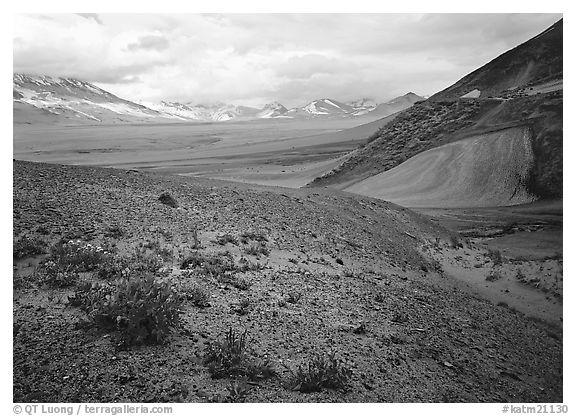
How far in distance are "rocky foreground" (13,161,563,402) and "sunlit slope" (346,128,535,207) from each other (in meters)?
14.0

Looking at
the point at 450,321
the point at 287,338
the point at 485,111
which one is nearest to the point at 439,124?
the point at 485,111

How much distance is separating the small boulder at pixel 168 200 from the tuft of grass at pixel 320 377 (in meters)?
6.72

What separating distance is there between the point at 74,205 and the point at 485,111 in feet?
106

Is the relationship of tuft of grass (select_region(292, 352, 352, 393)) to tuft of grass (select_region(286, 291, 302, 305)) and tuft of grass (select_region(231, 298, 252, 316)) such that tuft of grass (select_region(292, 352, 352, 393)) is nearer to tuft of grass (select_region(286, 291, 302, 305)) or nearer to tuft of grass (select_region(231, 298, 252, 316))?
tuft of grass (select_region(231, 298, 252, 316))

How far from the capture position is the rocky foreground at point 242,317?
444 centimetres

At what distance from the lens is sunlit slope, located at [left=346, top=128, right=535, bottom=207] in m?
23.5

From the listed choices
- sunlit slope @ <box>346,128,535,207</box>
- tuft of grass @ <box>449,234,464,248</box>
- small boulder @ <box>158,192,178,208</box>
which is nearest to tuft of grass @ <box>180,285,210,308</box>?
small boulder @ <box>158,192,178,208</box>

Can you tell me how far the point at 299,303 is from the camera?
259 inches

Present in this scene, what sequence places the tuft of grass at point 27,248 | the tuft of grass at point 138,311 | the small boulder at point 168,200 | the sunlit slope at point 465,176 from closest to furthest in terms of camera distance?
the tuft of grass at point 138,311, the tuft of grass at point 27,248, the small boulder at point 168,200, the sunlit slope at point 465,176

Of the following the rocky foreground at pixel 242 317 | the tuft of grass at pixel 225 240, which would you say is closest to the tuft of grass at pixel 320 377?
the rocky foreground at pixel 242 317

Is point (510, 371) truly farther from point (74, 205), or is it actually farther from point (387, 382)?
point (74, 205)

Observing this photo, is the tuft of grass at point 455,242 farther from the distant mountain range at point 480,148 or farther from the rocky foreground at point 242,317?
the distant mountain range at point 480,148
